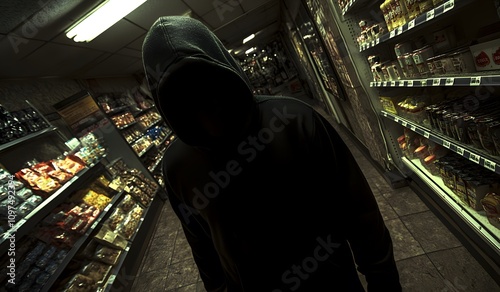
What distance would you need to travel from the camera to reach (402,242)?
2.34 m

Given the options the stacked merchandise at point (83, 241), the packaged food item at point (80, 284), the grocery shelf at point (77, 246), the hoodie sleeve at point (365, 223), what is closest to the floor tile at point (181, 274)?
the stacked merchandise at point (83, 241)

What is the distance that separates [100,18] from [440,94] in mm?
3899

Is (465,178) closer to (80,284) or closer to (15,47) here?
(80,284)

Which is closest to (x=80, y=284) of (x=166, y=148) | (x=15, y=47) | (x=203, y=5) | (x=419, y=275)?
(x=166, y=148)

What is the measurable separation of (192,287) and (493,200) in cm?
283

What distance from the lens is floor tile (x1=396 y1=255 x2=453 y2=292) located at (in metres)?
1.89

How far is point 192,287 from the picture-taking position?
2848mm

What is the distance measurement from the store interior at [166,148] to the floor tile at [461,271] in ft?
0.03

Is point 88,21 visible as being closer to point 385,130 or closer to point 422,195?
point 385,130

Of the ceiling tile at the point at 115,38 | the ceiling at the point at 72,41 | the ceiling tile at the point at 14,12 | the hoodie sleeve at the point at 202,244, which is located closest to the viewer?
the hoodie sleeve at the point at 202,244

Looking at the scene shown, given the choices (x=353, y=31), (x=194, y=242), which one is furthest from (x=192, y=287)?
(x=353, y=31)

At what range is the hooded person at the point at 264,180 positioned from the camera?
830 millimetres

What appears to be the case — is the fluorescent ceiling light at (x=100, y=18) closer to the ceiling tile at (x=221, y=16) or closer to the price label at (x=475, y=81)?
the ceiling tile at (x=221, y=16)

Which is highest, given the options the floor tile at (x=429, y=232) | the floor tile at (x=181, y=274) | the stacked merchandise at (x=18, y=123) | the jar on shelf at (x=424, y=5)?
the stacked merchandise at (x=18, y=123)
